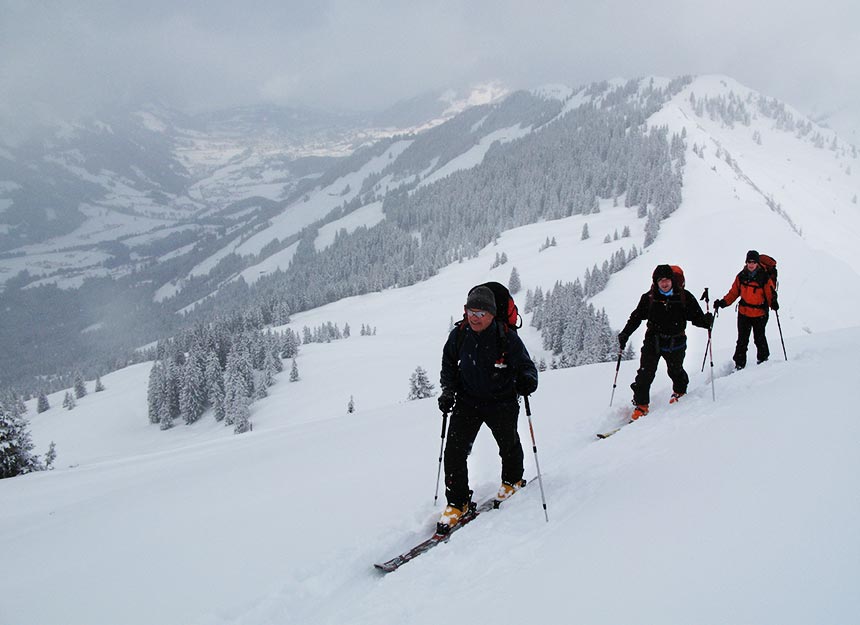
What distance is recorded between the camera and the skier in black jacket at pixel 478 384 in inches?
207

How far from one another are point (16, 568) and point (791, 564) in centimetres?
786

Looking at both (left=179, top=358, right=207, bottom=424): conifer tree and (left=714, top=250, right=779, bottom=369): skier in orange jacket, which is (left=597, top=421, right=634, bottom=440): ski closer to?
(left=714, top=250, right=779, bottom=369): skier in orange jacket

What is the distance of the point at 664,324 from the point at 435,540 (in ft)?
19.0

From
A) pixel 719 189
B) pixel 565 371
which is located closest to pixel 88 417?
pixel 565 371

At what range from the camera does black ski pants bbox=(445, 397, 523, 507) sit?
5.51 m

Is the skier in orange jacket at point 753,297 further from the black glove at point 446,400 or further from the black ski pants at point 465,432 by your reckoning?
the black glove at point 446,400

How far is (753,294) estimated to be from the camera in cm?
994

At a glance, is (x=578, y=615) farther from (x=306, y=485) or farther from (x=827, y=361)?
(x=827, y=361)

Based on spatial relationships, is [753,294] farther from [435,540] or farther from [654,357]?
[435,540]

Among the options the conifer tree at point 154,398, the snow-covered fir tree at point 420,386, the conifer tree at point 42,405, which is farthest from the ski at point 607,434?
the conifer tree at point 42,405

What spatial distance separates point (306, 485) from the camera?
23.4ft

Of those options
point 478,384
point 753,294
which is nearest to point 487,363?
point 478,384

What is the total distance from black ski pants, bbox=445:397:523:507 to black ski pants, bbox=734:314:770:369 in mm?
7556

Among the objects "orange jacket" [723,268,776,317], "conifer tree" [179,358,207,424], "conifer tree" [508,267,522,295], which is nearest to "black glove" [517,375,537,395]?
Result: "orange jacket" [723,268,776,317]
